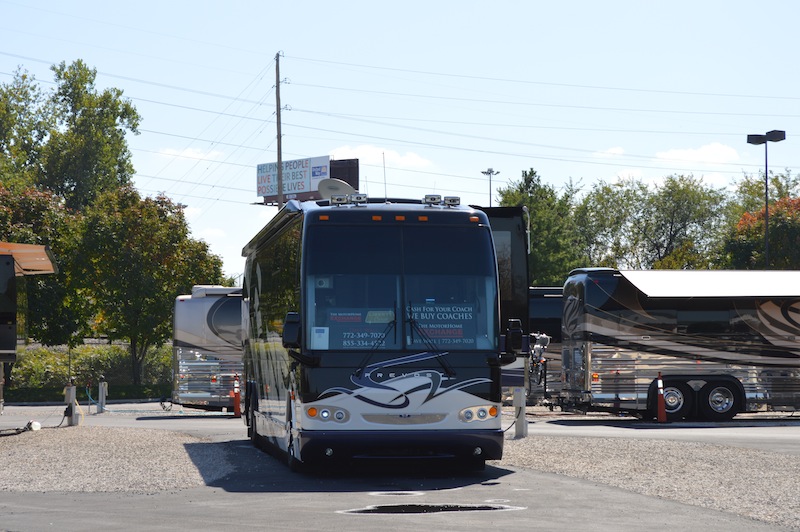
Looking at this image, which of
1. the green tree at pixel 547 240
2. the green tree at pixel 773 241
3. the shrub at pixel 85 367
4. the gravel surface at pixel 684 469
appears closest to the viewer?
the gravel surface at pixel 684 469

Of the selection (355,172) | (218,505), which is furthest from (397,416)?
(355,172)

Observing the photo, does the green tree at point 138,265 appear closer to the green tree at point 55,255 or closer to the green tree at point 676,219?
the green tree at point 55,255

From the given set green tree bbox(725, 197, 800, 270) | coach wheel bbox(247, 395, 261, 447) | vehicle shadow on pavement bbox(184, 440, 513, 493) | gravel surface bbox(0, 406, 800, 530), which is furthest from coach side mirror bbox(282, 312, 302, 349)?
green tree bbox(725, 197, 800, 270)

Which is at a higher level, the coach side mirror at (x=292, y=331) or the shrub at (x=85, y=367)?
the coach side mirror at (x=292, y=331)

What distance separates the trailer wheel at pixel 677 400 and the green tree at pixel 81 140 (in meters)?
72.9

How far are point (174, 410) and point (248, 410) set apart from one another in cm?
1680

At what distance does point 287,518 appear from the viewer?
11242 mm

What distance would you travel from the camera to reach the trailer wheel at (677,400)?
28469 mm

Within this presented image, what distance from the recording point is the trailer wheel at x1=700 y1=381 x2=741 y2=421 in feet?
93.5

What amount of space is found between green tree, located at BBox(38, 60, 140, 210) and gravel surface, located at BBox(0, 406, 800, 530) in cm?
7552

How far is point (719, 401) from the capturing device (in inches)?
1128

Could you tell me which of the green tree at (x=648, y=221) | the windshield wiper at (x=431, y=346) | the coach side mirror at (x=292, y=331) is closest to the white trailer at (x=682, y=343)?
the windshield wiper at (x=431, y=346)

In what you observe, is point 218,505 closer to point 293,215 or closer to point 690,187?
point 293,215

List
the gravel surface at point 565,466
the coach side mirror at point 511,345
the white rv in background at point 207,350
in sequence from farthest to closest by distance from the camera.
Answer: the white rv in background at point 207,350 → the coach side mirror at point 511,345 → the gravel surface at point 565,466
